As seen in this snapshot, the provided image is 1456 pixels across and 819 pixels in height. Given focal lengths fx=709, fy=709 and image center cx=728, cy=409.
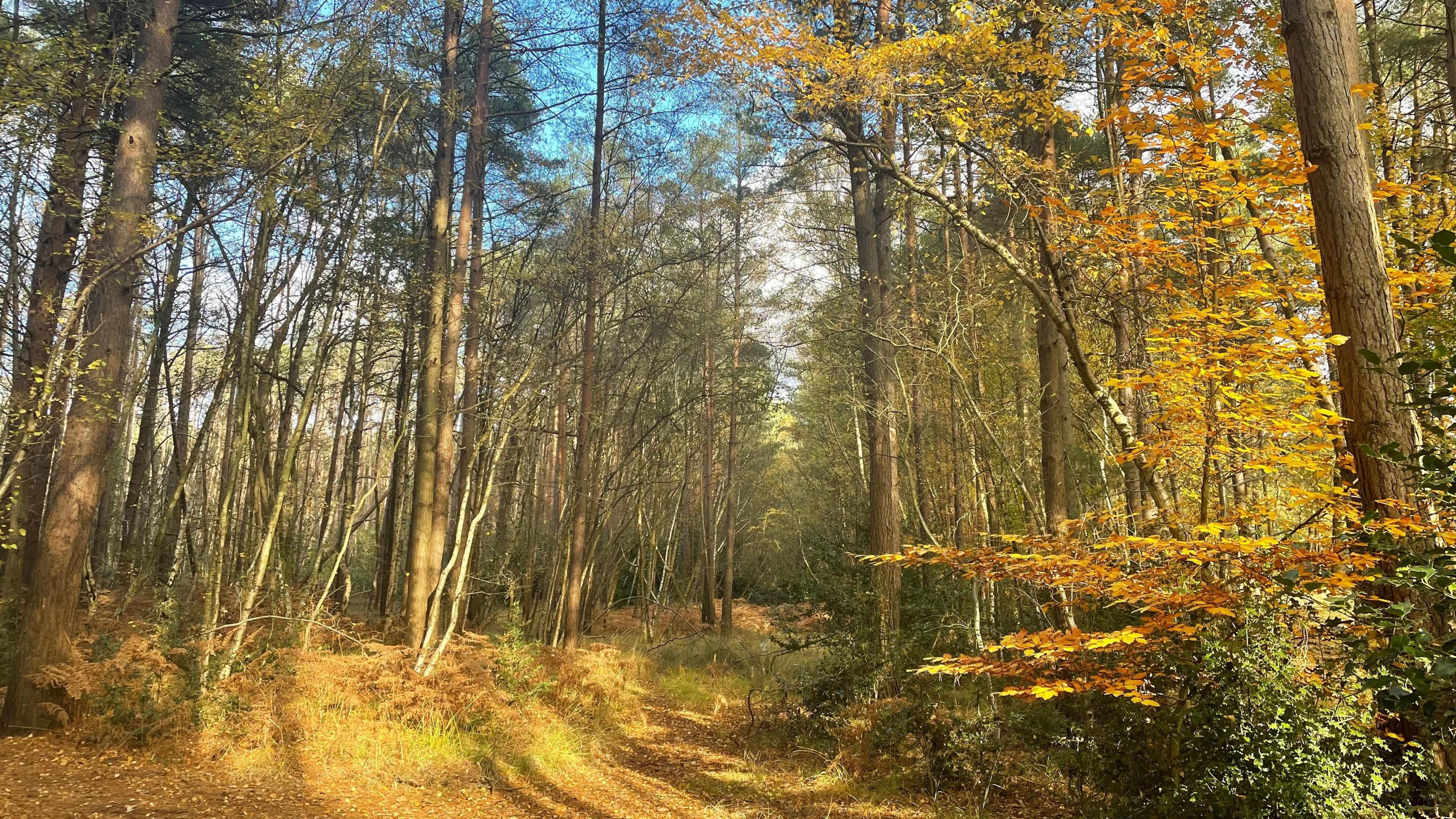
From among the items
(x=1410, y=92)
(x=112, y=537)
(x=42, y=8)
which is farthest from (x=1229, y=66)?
(x=112, y=537)

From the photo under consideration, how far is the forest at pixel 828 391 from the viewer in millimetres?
3645

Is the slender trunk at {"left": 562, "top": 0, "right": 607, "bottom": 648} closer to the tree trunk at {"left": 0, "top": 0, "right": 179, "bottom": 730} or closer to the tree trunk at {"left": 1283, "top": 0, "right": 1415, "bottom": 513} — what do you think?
the tree trunk at {"left": 0, "top": 0, "right": 179, "bottom": 730}

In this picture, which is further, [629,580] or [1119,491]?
[629,580]

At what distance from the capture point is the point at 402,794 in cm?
555

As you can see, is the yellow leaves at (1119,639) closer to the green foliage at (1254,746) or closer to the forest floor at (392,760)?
the green foliage at (1254,746)

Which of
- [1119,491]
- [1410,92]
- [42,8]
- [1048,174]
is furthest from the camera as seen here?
[1119,491]

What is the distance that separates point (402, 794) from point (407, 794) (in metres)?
0.03

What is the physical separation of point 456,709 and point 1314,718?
6.64m

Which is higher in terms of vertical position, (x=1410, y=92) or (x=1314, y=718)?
(x=1410, y=92)

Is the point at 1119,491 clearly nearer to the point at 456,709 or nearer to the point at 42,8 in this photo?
the point at 456,709

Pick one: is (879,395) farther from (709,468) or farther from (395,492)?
(395,492)

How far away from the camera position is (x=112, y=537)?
16.2m

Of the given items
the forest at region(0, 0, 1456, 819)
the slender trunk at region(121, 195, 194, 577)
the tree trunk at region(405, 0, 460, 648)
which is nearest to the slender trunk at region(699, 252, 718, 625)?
the forest at region(0, 0, 1456, 819)

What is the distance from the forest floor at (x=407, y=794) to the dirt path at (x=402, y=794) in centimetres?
1
